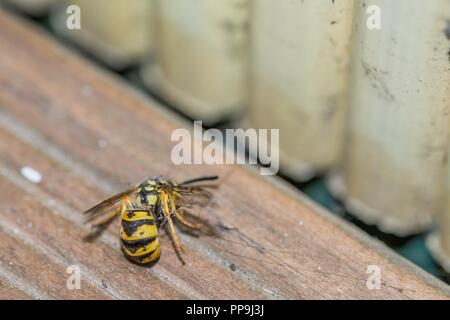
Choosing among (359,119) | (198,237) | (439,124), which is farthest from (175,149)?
(439,124)

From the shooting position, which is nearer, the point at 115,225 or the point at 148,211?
the point at 148,211

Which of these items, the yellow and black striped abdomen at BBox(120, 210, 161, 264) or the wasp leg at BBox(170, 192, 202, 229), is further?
the wasp leg at BBox(170, 192, 202, 229)

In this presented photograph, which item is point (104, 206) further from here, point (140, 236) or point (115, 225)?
point (140, 236)

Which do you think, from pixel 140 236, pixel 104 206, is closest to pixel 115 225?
pixel 104 206

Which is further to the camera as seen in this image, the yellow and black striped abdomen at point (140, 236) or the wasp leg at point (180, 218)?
the wasp leg at point (180, 218)

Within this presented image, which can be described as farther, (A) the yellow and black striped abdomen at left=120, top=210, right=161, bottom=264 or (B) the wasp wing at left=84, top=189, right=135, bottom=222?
(B) the wasp wing at left=84, top=189, right=135, bottom=222
